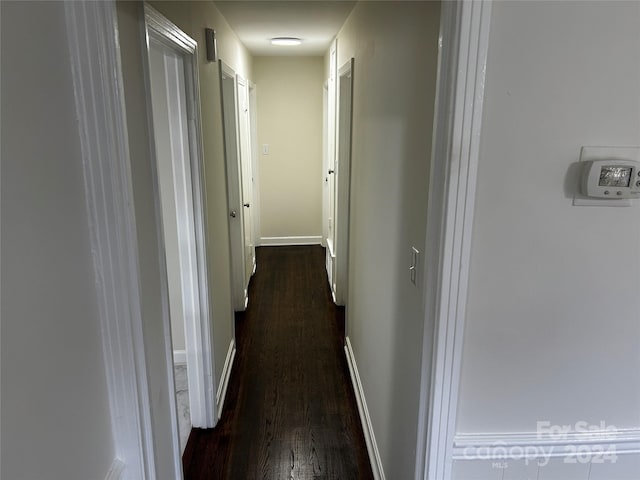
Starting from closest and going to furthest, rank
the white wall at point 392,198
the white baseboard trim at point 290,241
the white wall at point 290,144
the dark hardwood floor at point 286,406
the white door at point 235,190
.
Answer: the white wall at point 392,198 < the dark hardwood floor at point 286,406 < the white door at point 235,190 < the white wall at point 290,144 < the white baseboard trim at point 290,241

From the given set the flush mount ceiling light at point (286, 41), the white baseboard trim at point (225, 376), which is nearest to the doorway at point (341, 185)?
the flush mount ceiling light at point (286, 41)

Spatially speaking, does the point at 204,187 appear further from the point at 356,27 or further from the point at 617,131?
the point at 617,131

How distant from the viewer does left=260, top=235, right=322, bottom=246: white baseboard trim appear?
582 cm

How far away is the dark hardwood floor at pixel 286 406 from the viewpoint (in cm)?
216

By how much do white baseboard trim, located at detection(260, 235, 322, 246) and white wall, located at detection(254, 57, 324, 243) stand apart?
0.13 feet

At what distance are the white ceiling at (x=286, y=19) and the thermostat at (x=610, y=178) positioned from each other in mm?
2000

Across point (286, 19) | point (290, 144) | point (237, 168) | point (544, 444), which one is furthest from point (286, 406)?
point (290, 144)

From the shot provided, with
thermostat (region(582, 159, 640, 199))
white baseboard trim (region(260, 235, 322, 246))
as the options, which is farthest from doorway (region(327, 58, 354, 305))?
thermostat (region(582, 159, 640, 199))

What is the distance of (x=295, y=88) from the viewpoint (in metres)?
5.31

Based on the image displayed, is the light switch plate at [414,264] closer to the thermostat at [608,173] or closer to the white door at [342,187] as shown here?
the thermostat at [608,173]

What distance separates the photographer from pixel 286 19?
3072 mm

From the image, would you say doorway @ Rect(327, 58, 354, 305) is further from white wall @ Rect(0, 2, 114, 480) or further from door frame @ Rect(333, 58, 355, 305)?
white wall @ Rect(0, 2, 114, 480)

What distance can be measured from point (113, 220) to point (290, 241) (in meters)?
4.86

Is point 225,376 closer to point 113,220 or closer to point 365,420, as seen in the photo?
point 365,420
